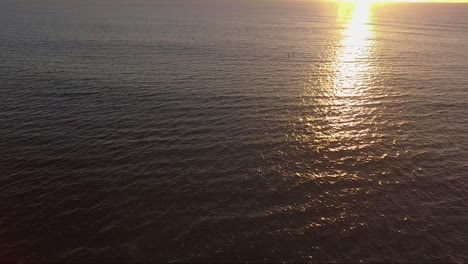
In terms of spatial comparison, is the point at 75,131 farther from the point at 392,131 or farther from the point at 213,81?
the point at 392,131

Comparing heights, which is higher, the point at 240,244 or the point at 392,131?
the point at 392,131

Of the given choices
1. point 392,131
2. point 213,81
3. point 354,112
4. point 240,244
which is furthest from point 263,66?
point 240,244

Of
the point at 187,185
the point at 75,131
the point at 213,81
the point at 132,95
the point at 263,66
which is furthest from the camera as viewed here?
the point at 263,66

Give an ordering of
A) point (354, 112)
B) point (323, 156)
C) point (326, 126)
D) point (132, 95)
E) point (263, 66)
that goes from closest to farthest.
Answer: point (323, 156), point (326, 126), point (354, 112), point (132, 95), point (263, 66)

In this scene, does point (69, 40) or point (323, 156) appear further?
point (69, 40)

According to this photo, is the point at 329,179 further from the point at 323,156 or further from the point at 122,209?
the point at 122,209

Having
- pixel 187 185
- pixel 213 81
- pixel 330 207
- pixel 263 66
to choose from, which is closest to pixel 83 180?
pixel 187 185
